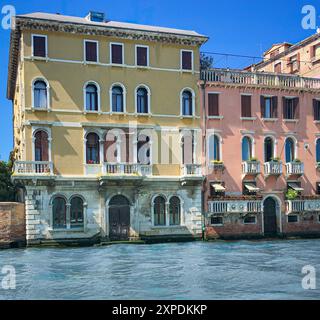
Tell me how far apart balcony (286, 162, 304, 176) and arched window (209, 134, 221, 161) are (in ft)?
13.9

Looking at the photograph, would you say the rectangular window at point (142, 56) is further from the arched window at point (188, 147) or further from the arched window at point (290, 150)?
the arched window at point (290, 150)

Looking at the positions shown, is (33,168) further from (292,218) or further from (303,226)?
(303,226)

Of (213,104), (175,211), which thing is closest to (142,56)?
(213,104)

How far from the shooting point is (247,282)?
588 inches

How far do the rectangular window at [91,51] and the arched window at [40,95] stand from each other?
275 cm

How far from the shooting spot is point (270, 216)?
3053 cm

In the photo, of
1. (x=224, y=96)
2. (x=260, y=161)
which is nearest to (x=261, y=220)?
(x=260, y=161)

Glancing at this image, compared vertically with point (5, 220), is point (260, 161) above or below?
above

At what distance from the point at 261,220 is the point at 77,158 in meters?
11.2

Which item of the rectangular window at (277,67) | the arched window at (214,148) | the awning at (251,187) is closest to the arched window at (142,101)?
the arched window at (214,148)

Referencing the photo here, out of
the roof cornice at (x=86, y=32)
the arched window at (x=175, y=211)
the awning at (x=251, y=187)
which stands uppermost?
the roof cornice at (x=86, y=32)

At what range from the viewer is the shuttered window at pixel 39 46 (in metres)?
26.4

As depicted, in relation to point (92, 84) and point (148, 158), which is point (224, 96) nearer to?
point (148, 158)

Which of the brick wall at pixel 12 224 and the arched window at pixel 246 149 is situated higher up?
the arched window at pixel 246 149
